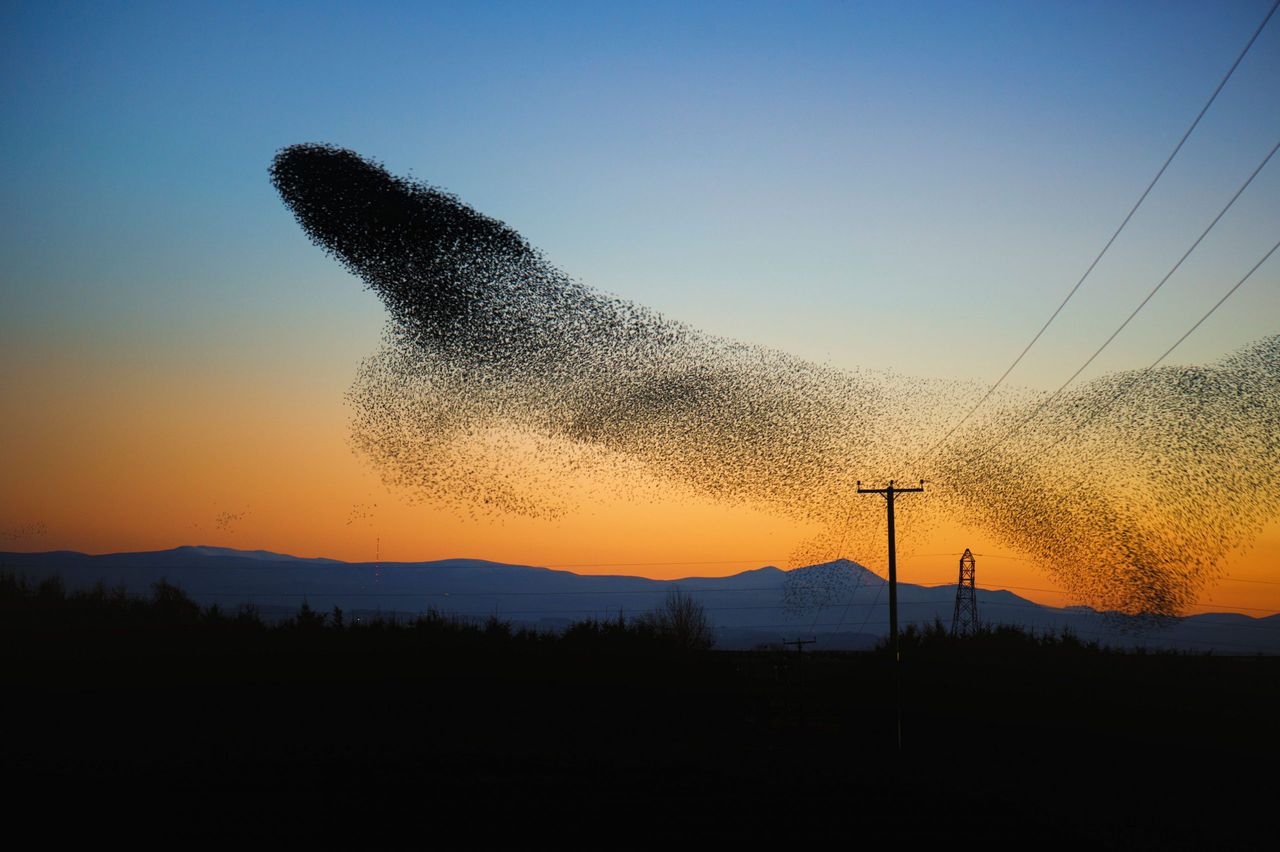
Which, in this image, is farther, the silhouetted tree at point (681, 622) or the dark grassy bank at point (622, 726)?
the silhouetted tree at point (681, 622)

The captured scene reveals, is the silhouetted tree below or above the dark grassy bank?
above

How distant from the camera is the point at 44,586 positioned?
5300cm

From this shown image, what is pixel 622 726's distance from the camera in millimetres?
41656

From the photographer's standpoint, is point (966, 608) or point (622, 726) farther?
point (966, 608)

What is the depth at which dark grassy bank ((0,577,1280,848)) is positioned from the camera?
23875 mm

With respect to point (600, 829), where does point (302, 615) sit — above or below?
above

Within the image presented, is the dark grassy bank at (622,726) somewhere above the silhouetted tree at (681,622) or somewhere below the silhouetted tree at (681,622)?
below

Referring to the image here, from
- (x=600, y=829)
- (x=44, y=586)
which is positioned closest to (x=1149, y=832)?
(x=600, y=829)

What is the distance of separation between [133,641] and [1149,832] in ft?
136

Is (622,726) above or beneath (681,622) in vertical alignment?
beneath

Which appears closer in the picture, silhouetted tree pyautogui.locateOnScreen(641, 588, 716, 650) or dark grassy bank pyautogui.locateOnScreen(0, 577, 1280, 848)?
dark grassy bank pyautogui.locateOnScreen(0, 577, 1280, 848)

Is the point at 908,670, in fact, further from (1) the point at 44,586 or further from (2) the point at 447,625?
(1) the point at 44,586

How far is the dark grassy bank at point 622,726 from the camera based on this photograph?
78.3 feet

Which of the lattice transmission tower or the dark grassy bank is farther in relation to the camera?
the lattice transmission tower
